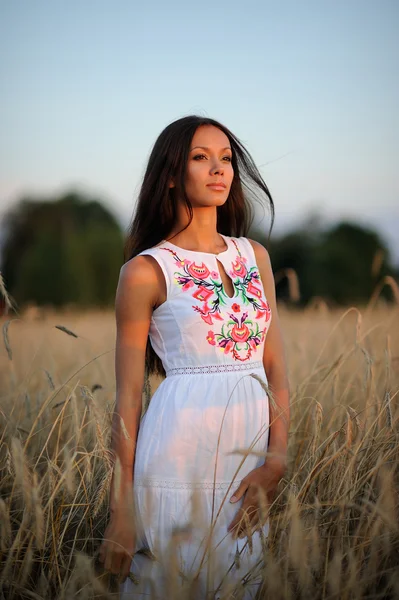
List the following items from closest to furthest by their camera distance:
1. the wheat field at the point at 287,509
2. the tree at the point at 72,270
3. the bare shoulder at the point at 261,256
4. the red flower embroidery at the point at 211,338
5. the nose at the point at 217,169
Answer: the wheat field at the point at 287,509, the red flower embroidery at the point at 211,338, the nose at the point at 217,169, the bare shoulder at the point at 261,256, the tree at the point at 72,270

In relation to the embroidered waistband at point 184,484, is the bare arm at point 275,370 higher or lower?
higher

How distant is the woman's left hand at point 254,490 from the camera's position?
5.65 ft

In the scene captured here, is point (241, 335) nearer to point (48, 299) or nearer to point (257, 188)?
point (257, 188)

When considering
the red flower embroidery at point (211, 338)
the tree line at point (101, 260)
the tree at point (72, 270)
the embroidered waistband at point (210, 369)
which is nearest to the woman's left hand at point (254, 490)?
the embroidered waistband at point (210, 369)

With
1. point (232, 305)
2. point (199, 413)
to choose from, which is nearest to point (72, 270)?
point (232, 305)

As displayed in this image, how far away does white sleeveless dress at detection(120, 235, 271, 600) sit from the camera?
175 centimetres

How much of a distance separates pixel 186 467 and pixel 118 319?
0.52m

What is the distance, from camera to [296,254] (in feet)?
82.8

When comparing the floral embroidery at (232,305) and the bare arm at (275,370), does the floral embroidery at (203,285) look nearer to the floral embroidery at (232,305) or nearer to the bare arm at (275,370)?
the floral embroidery at (232,305)

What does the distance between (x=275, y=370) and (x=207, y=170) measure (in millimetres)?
738

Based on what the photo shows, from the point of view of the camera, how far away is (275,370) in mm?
2016

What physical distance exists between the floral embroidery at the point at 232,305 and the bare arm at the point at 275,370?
0.29 feet

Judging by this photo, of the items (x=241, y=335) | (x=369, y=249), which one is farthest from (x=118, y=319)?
(x=369, y=249)

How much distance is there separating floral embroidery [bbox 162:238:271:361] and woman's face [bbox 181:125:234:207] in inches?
9.0
